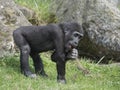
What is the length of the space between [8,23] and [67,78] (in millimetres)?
1893

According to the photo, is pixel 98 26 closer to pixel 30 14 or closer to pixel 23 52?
pixel 30 14

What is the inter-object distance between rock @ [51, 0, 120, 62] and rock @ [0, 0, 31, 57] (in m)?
1.57

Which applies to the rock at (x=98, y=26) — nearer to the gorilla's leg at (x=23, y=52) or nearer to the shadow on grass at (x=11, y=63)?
the shadow on grass at (x=11, y=63)

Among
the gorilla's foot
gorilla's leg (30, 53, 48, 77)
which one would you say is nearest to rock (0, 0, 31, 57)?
gorilla's leg (30, 53, 48, 77)

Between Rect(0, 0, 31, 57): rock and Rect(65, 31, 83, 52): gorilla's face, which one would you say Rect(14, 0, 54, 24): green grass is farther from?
Rect(65, 31, 83, 52): gorilla's face

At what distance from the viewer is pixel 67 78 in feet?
26.7

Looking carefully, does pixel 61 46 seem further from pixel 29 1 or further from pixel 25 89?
pixel 29 1

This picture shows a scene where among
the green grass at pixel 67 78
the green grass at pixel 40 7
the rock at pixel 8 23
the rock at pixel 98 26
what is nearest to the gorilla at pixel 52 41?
the green grass at pixel 67 78

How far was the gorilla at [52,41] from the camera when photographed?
7.68 m

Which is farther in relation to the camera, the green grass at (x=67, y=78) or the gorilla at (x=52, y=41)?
the gorilla at (x=52, y=41)

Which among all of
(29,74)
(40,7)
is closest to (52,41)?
(29,74)

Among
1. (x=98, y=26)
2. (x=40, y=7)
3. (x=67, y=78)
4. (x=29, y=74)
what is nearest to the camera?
(x=29, y=74)

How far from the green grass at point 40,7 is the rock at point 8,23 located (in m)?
1.67

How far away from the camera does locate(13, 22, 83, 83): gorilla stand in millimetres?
7676
